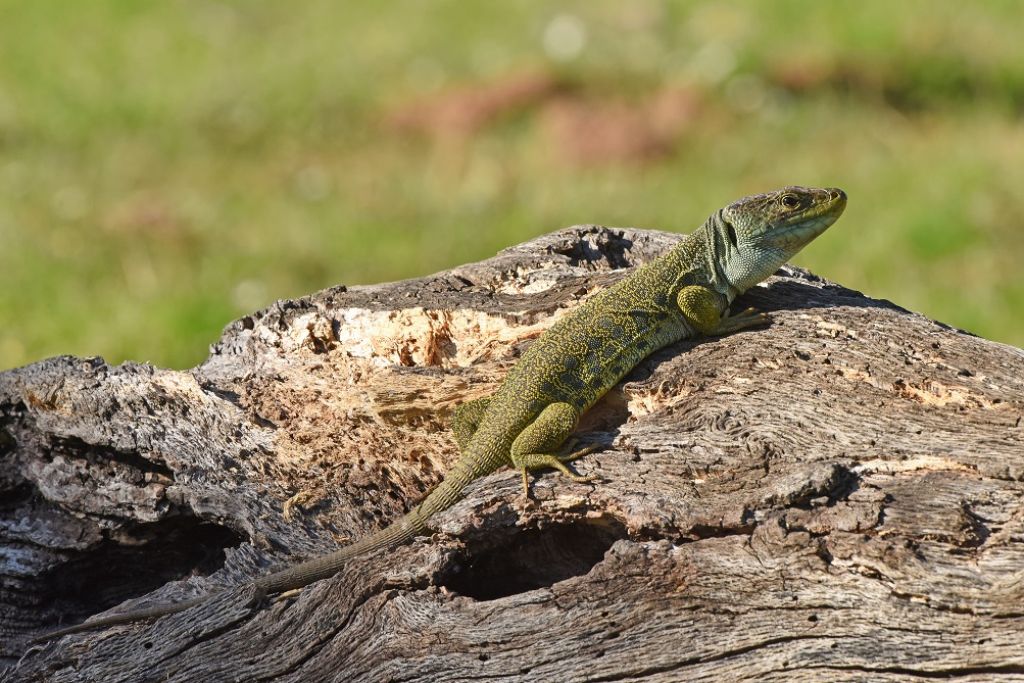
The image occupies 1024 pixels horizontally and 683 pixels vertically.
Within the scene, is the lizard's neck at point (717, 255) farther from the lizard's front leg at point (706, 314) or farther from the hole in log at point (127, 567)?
the hole in log at point (127, 567)

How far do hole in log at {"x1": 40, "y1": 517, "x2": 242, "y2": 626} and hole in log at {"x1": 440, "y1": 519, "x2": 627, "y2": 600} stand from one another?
3.95 feet

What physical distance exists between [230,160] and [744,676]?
10916 millimetres

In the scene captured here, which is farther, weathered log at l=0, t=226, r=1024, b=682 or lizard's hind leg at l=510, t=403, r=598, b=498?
lizard's hind leg at l=510, t=403, r=598, b=498

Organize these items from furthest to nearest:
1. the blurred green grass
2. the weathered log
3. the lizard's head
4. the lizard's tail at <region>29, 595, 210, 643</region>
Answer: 1. the blurred green grass
2. the lizard's head
3. the lizard's tail at <region>29, 595, 210, 643</region>
4. the weathered log

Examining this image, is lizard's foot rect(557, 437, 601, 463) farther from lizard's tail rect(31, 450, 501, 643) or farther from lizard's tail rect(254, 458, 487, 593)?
lizard's tail rect(254, 458, 487, 593)

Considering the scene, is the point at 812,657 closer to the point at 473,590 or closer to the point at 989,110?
the point at 473,590

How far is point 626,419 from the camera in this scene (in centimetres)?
474

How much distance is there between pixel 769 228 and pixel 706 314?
0.59 metres

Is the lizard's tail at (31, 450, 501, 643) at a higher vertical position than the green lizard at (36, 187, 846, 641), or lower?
lower

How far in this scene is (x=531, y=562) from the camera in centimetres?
446

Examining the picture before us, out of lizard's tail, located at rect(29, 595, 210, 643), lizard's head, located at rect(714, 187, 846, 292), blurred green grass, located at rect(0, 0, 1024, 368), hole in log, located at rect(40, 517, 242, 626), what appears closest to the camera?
lizard's tail, located at rect(29, 595, 210, 643)

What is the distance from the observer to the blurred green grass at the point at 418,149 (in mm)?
9875

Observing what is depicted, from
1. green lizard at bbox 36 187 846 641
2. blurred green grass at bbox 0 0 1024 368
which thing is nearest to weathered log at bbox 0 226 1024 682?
green lizard at bbox 36 187 846 641

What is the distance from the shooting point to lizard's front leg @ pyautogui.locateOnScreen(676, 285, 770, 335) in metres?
4.94
